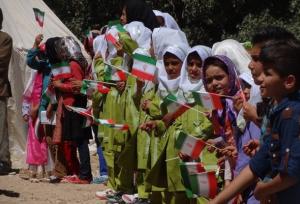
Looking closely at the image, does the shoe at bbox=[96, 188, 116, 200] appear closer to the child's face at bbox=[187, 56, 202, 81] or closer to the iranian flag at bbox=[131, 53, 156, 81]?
the iranian flag at bbox=[131, 53, 156, 81]

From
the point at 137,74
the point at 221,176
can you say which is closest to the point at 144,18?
the point at 137,74

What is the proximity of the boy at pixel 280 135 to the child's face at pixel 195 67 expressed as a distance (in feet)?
7.15

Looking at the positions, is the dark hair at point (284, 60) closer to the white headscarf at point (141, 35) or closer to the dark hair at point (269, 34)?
the dark hair at point (269, 34)

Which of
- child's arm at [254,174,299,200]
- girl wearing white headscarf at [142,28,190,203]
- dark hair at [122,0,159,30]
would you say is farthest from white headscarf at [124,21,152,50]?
child's arm at [254,174,299,200]

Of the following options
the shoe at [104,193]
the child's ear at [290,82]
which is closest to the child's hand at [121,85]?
the shoe at [104,193]

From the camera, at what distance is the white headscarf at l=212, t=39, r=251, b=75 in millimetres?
4765

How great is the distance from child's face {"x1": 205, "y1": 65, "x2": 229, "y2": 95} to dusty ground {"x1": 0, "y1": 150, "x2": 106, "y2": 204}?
3102mm

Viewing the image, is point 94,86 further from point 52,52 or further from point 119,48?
point 52,52

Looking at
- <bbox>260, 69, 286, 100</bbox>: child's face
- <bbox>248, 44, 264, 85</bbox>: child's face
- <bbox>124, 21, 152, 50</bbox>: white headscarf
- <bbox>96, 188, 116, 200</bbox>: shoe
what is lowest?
<bbox>96, 188, 116, 200</bbox>: shoe

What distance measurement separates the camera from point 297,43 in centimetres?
312

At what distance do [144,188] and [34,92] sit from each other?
3018mm

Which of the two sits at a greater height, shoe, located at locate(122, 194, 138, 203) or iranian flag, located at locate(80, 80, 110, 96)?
iranian flag, located at locate(80, 80, 110, 96)

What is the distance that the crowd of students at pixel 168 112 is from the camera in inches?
116

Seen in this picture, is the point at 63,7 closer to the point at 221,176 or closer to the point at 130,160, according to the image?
the point at 130,160
